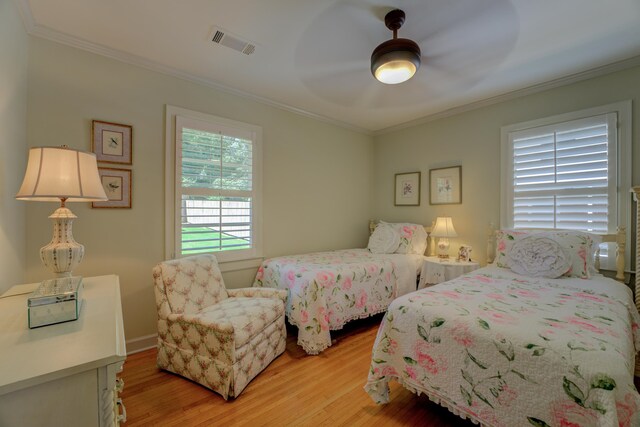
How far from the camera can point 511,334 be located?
126cm

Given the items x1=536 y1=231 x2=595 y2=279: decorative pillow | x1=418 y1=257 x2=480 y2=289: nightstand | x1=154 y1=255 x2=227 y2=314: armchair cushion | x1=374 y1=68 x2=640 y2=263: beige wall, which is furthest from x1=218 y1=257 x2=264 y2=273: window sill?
x1=536 y1=231 x2=595 y2=279: decorative pillow

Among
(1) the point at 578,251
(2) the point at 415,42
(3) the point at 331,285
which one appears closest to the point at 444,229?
(1) the point at 578,251

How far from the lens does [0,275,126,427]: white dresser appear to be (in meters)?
0.69

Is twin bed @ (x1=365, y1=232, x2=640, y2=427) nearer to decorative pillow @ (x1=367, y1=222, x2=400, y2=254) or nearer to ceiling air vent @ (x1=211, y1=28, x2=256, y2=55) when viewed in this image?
decorative pillow @ (x1=367, y1=222, x2=400, y2=254)

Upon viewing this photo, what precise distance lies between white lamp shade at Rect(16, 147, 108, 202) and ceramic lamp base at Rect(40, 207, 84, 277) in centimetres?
14

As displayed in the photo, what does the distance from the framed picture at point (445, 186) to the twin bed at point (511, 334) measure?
0.97 metres

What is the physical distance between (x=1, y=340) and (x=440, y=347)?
1.79 m

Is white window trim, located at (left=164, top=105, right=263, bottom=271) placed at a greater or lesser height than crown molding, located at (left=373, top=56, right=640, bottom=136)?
lesser

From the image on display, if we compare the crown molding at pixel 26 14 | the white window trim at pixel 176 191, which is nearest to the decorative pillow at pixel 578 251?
the white window trim at pixel 176 191

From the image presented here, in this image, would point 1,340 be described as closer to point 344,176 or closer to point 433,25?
point 433,25

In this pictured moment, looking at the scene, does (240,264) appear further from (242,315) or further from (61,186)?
(61,186)

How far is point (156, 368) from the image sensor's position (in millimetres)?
2135

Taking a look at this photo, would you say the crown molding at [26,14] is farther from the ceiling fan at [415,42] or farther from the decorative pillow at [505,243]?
the decorative pillow at [505,243]

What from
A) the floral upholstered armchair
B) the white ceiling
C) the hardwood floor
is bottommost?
the hardwood floor
